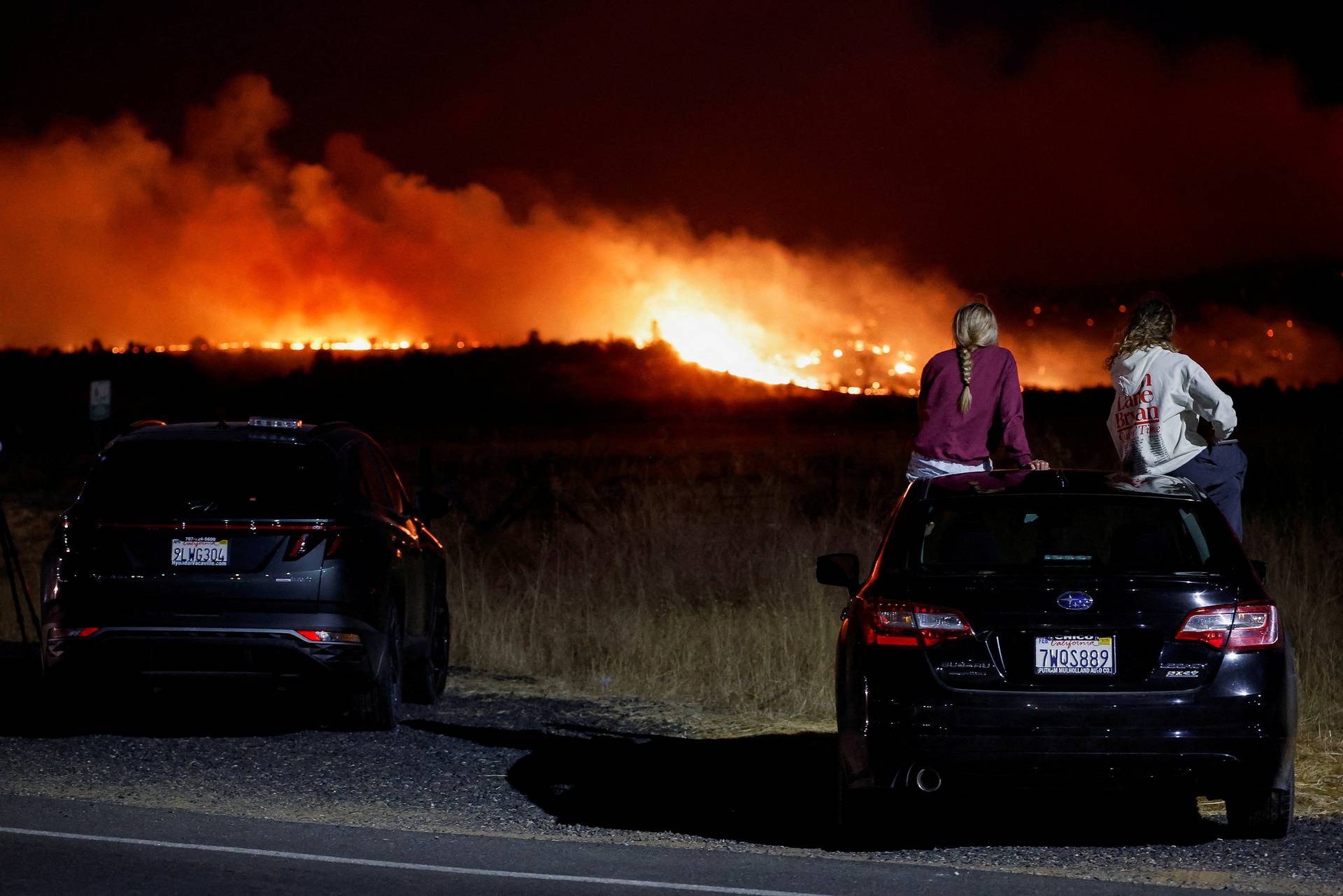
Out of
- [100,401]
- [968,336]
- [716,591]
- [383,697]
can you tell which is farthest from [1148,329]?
[100,401]

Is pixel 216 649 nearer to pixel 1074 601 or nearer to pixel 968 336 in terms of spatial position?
pixel 968 336

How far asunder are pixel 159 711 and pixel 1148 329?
6545mm

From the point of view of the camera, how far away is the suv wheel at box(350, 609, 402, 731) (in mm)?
10078

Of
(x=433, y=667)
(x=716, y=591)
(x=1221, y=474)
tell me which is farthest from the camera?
(x=716, y=591)

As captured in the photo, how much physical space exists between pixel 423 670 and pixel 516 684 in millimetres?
1703

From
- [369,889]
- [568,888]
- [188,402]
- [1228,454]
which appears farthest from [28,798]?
[188,402]

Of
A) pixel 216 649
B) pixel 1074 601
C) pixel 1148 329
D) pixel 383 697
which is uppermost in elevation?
pixel 1148 329

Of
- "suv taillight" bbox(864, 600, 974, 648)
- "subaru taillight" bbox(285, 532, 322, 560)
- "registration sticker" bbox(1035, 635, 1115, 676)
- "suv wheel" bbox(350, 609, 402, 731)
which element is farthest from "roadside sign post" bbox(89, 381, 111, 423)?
"registration sticker" bbox(1035, 635, 1115, 676)

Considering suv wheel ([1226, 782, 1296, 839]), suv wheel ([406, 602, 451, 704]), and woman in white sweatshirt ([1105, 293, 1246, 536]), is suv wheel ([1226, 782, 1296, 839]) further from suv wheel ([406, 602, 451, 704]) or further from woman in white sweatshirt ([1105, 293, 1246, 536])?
suv wheel ([406, 602, 451, 704])

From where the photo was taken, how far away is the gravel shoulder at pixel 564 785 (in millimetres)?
7266

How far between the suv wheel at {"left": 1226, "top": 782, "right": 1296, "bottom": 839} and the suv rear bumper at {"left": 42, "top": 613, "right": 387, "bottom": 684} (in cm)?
472

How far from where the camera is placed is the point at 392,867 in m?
6.90

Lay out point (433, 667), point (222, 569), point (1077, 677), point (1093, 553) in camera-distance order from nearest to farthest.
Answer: point (1077, 677) → point (1093, 553) → point (222, 569) → point (433, 667)

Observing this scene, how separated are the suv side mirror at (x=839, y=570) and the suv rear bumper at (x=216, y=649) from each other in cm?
312
